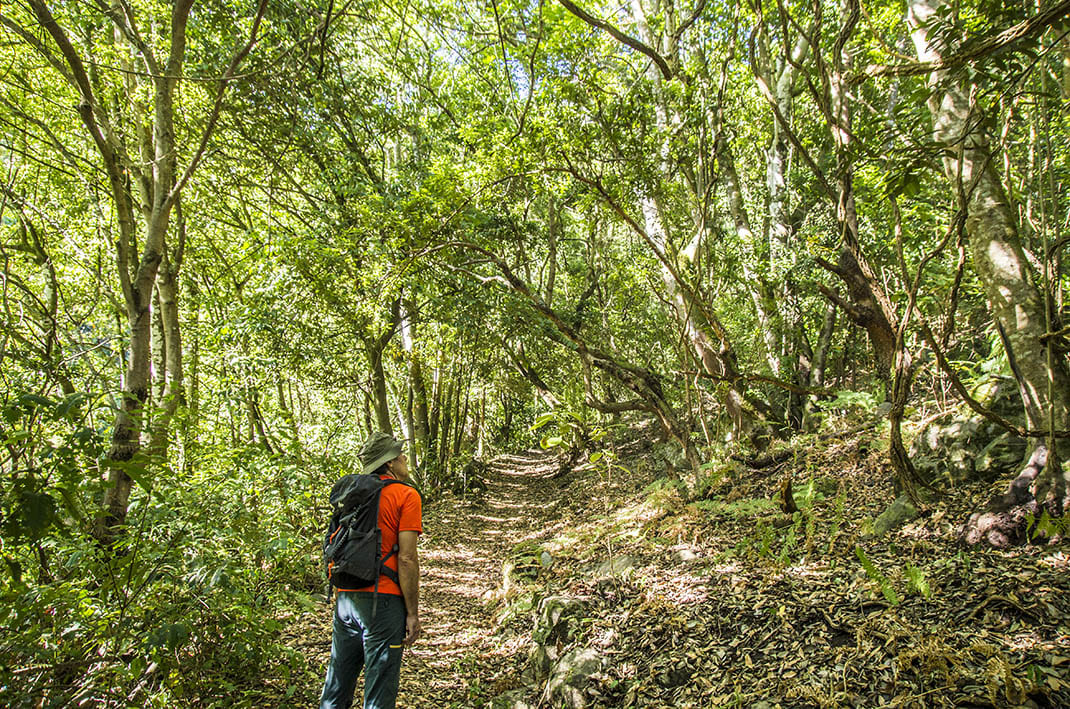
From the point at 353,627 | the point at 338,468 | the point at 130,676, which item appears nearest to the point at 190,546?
the point at 130,676

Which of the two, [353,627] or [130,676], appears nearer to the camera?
[130,676]

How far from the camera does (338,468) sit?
536 cm

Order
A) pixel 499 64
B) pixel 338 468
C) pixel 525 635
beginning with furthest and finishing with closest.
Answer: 1. pixel 499 64
2. pixel 338 468
3. pixel 525 635

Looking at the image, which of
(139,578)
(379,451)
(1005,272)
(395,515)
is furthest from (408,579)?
(1005,272)

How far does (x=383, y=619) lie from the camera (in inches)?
119

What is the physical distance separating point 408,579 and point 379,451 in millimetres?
869

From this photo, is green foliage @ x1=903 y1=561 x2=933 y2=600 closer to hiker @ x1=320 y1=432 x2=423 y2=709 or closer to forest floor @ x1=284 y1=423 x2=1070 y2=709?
forest floor @ x1=284 y1=423 x2=1070 y2=709

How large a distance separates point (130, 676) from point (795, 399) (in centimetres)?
863

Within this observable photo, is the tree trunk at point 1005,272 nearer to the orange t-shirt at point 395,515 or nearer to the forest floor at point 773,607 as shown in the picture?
the forest floor at point 773,607

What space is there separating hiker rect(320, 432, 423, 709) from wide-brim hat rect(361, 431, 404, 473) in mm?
238

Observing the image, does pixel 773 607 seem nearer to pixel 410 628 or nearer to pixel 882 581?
pixel 882 581

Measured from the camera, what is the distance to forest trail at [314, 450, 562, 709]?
177 inches

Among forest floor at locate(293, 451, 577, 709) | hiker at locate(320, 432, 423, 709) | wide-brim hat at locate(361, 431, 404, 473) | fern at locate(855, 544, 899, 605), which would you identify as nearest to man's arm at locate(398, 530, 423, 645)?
hiker at locate(320, 432, 423, 709)

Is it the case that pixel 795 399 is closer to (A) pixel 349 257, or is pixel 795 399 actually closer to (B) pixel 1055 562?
(B) pixel 1055 562
